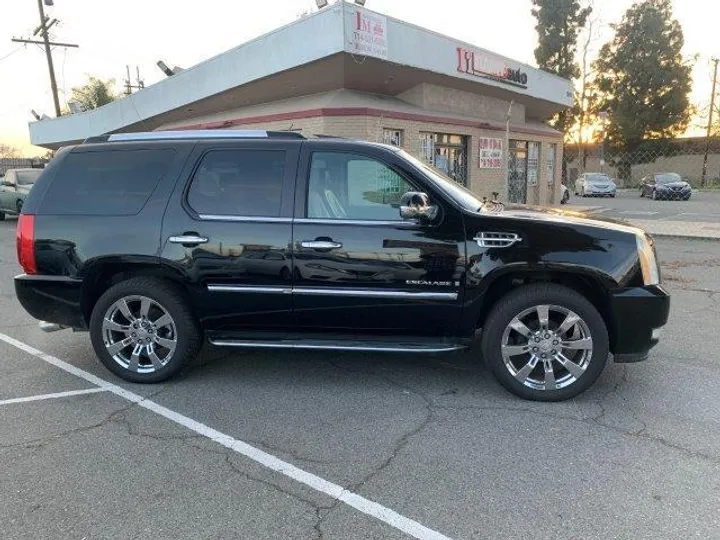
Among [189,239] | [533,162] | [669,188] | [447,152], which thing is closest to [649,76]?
[669,188]

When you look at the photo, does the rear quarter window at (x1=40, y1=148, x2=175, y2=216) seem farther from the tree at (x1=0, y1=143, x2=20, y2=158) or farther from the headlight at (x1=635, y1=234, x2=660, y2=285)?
the tree at (x1=0, y1=143, x2=20, y2=158)

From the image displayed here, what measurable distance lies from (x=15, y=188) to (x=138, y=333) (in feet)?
58.9

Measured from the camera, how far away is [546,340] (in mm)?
4125

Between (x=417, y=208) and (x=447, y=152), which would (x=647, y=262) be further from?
(x=447, y=152)

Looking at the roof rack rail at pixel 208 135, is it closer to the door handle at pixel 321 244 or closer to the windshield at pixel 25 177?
the door handle at pixel 321 244

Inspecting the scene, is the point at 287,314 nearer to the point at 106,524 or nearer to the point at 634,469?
the point at 106,524

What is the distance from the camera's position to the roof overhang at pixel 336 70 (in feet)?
39.2

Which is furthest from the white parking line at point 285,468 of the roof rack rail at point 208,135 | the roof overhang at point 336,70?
the roof overhang at point 336,70

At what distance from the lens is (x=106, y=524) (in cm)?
279

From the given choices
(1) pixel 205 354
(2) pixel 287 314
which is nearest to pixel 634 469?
(2) pixel 287 314

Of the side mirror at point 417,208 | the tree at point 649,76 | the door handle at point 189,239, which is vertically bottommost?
the door handle at point 189,239

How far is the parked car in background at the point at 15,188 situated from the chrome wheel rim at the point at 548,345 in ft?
63.7

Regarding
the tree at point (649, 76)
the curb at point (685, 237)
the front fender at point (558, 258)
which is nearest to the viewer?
the front fender at point (558, 258)

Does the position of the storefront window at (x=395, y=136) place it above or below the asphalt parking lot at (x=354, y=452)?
above
